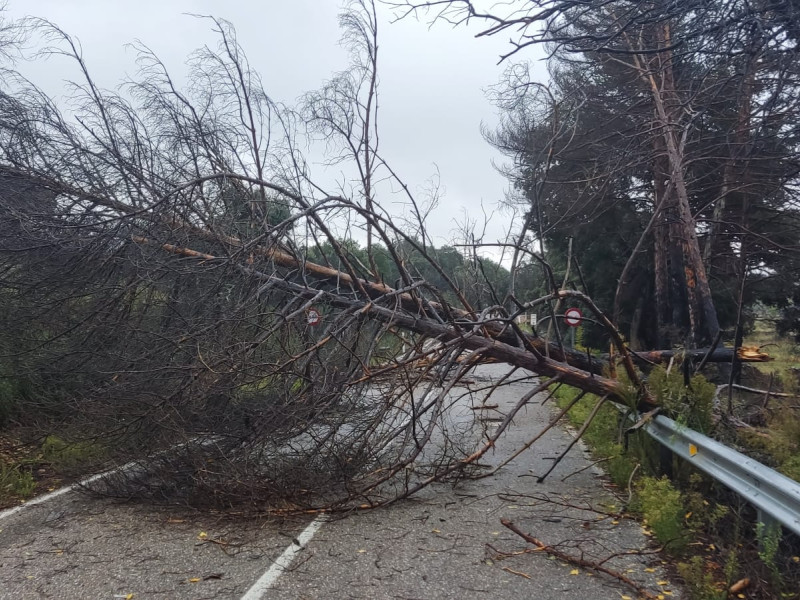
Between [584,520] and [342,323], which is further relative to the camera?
[342,323]

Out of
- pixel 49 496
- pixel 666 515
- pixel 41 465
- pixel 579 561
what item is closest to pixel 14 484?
pixel 49 496

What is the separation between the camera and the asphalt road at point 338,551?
4637mm

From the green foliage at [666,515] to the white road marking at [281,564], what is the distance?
2645 millimetres

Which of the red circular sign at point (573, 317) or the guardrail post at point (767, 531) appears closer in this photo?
the guardrail post at point (767, 531)

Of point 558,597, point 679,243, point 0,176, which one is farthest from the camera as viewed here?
point 679,243

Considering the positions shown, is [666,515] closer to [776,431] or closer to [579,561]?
[579,561]

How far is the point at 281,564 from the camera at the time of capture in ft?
16.8

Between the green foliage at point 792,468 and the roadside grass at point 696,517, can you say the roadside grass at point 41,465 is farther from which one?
the green foliage at point 792,468

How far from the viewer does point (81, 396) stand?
7.44 m

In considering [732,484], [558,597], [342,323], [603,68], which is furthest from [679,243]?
[558,597]

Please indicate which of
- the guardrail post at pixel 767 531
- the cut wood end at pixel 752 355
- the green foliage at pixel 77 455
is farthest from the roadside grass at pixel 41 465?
the cut wood end at pixel 752 355

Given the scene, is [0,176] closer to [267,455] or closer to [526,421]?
[267,455]

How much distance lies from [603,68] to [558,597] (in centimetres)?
1115

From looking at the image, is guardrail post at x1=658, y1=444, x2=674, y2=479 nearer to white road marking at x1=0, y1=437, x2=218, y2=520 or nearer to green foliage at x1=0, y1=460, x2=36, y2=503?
white road marking at x1=0, y1=437, x2=218, y2=520
